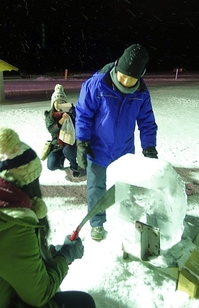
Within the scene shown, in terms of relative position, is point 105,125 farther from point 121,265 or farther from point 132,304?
point 132,304

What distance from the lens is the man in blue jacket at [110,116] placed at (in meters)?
2.63

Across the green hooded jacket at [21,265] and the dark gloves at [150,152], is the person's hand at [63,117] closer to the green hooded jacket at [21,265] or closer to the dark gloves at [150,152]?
the dark gloves at [150,152]

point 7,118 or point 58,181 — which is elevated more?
point 58,181

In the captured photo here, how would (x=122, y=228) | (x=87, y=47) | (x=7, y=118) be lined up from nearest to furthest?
A: 1. (x=122, y=228)
2. (x=7, y=118)
3. (x=87, y=47)

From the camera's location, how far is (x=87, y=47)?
39062mm

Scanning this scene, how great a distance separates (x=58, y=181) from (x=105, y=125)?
175 centimetres

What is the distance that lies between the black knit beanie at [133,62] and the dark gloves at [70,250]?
4.66 ft

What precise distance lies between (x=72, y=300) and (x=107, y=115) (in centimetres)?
155

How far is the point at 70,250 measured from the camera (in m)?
1.80

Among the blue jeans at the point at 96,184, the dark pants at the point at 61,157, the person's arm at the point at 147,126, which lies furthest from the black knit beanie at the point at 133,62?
the dark pants at the point at 61,157

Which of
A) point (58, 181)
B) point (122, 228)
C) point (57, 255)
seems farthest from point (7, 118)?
point (57, 255)

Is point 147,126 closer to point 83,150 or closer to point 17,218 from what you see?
point 83,150

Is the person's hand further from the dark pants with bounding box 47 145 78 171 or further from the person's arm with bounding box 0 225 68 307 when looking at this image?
the person's arm with bounding box 0 225 68 307

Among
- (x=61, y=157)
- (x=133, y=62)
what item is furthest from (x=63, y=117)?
(x=133, y=62)
